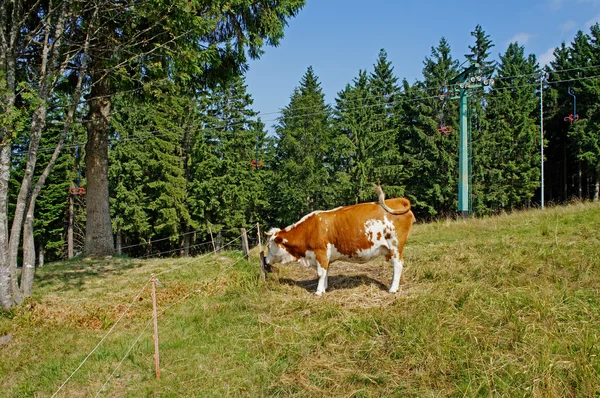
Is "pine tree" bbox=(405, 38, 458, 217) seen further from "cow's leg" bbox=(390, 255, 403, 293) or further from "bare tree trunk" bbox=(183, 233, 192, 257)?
"cow's leg" bbox=(390, 255, 403, 293)

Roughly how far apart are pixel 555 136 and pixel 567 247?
34.9m

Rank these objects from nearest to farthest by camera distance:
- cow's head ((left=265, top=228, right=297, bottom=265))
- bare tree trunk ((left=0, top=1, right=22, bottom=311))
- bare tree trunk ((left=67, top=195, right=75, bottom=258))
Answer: bare tree trunk ((left=0, top=1, right=22, bottom=311)) → cow's head ((left=265, top=228, right=297, bottom=265)) → bare tree trunk ((left=67, top=195, right=75, bottom=258))

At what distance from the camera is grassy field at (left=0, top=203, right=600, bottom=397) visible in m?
4.49

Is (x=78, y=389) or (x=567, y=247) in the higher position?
(x=567, y=247)

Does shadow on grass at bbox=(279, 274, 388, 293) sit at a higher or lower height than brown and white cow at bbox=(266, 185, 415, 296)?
lower

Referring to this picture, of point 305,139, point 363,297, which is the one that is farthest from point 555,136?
point 363,297

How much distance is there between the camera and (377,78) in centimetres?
3909

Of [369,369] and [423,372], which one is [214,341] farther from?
[423,372]

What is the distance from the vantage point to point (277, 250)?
835cm

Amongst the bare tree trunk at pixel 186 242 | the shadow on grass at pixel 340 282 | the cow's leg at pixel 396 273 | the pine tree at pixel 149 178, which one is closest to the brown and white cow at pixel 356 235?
the cow's leg at pixel 396 273

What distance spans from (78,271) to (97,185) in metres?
3.17

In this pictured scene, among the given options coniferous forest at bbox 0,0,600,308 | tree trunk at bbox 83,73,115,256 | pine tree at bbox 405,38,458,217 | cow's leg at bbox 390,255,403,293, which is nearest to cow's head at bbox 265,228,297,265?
cow's leg at bbox 390,255,403,293

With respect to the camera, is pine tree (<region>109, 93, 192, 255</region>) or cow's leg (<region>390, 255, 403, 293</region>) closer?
cow's leg (<region>390, 255, 403, 293</region>)

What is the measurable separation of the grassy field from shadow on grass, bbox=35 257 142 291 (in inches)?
10.5
